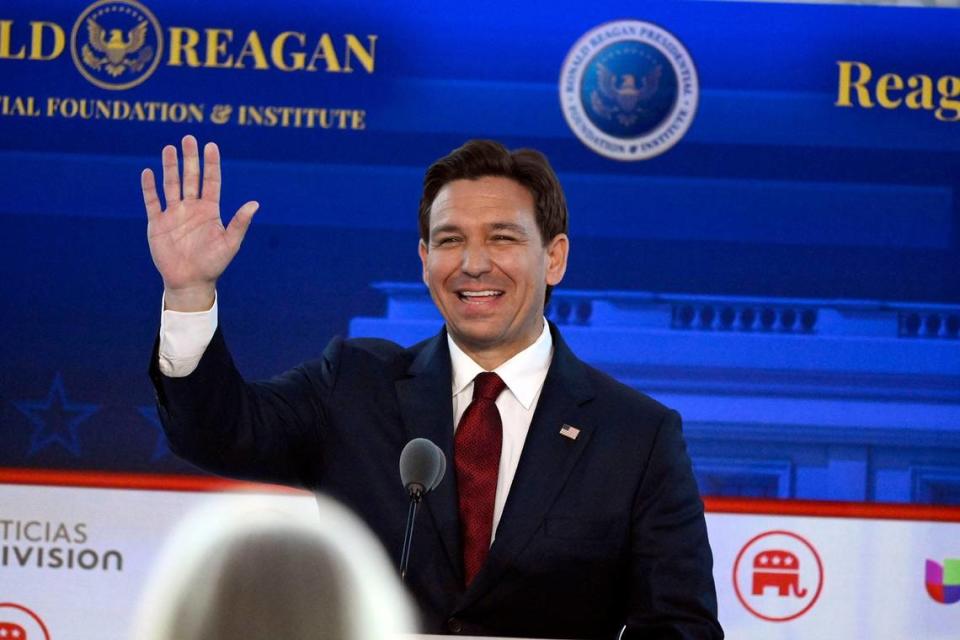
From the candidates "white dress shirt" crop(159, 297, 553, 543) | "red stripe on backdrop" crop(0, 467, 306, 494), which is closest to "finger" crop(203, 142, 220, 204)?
"white dress shirt" crop(159, 297, 553, 543)

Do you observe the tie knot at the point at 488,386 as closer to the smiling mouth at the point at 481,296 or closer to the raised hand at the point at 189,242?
the smiling mouth at the point at 481,296

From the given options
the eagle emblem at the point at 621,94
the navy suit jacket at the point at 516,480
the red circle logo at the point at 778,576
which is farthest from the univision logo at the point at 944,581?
the navy suit jacket at the point at 516,480

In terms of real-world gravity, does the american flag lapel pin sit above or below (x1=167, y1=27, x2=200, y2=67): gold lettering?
below

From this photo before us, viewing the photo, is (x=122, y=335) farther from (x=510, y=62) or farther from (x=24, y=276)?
(x=510, y=62)

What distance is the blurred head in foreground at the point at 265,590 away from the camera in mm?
814

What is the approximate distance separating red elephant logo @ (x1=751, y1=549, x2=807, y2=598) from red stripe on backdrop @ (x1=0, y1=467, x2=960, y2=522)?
0.12 meters

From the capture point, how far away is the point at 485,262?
97.8 inches

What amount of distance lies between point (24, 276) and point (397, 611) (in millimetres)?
3294

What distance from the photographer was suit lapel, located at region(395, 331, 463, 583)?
226 cm

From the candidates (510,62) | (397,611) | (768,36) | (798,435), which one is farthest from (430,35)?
(397,611)

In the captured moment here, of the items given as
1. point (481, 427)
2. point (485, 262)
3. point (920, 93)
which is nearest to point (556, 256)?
point (485, 262)

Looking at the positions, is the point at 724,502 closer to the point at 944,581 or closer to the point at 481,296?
the point at 944,581

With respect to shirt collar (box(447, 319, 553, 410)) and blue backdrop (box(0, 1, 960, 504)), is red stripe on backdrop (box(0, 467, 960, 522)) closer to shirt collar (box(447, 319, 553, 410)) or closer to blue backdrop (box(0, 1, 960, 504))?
blue backdrop (box(0, 1, 960, 504))

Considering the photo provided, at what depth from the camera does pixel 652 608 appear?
7.13 feet
